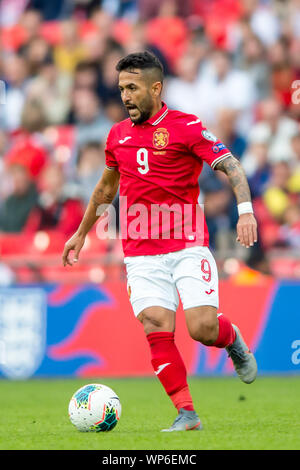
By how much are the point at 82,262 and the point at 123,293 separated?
0.64 meters

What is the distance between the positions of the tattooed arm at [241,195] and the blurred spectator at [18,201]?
278 inches

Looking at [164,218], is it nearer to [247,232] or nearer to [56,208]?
[247,232]

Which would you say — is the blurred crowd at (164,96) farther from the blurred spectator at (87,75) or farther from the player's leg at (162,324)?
the player's leg at (162,324)

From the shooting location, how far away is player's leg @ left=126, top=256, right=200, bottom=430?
625 centimetres

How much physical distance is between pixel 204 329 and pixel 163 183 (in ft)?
3.26

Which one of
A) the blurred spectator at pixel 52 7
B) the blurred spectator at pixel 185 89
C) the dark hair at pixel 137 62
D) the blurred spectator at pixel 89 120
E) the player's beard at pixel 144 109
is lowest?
the player's beard at pixel 144 109

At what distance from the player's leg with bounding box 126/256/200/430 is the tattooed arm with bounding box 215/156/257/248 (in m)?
0.72

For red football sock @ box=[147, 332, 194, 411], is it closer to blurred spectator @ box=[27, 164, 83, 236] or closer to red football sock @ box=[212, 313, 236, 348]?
red football sock @ box=[212, 313, 236, 348]

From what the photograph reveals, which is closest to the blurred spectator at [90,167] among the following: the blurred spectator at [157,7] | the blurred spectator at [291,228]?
the blurred spectator at [291,228]

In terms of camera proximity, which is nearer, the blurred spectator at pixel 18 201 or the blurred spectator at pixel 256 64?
the blurred spectator at pixel 18 201

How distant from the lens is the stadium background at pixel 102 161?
37.6 ft

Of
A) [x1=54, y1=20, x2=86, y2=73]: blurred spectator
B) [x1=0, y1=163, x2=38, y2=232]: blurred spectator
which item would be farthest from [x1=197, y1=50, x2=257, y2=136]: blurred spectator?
[x1=0, y1=163, x2=38, y2=232]: blurred spectator

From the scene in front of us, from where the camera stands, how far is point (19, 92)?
52.3 ft

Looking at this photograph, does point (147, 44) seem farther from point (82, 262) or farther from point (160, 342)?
point (160, 342)
